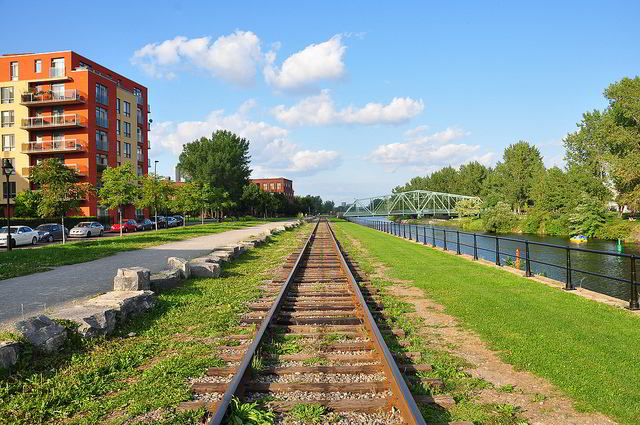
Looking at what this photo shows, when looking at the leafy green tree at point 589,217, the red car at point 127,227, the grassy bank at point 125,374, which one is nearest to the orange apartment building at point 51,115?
the red car at point 127,227

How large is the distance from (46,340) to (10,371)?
0.64 meters

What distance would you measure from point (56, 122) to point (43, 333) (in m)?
53.4

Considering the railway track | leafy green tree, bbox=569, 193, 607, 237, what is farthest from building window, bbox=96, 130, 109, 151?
leafy green tree, bbox=569, 193, 607, 237

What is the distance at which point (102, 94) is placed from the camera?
181 feet

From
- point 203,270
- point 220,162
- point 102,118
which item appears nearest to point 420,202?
point 220,162

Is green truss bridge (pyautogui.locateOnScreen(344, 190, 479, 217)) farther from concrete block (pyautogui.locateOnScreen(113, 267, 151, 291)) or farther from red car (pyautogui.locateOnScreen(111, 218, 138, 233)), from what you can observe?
concrete block (pyautogui.locateOnScreen(113, 267, 151, 291))

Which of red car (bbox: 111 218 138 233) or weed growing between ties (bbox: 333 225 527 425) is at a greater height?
red car (bbox: 111 218 138 233)

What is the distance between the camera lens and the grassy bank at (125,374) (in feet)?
13.6

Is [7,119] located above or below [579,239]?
above

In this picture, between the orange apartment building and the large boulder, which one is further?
the orange apartment building

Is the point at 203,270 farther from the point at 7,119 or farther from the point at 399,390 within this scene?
the point at 7,119

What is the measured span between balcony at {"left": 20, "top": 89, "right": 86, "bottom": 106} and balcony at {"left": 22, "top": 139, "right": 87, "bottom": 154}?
4.21 meters

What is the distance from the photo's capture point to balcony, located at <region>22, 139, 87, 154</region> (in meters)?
50.9

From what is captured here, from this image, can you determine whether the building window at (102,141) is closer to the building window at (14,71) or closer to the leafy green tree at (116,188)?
the building window at (14,71)
